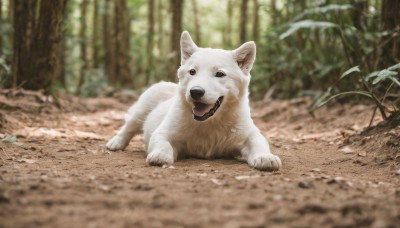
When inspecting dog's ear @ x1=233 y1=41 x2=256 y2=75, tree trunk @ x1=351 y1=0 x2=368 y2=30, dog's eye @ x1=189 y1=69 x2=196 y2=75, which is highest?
tree trunk @ x1=351 y1=0 x2=368 y2=30

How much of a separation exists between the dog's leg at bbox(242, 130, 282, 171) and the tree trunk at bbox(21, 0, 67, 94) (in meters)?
5.16

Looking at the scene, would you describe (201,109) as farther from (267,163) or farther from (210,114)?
(267,163)

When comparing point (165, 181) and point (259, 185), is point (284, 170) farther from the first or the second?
point (165, 181)

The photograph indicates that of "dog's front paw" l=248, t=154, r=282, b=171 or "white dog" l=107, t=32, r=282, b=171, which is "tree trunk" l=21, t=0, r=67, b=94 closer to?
"white dog" l=107, t=32, r=282, b=171

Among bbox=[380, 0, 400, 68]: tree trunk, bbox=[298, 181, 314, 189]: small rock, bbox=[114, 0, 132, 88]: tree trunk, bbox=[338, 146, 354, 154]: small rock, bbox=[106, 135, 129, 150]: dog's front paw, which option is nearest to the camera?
bbox=[298, 181, 314, 189]: small rock

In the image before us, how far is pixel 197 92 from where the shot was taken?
432cm

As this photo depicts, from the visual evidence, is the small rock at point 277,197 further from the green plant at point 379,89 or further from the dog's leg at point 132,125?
the dog's leg at point 132,125

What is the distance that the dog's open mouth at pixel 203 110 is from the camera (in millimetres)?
4508

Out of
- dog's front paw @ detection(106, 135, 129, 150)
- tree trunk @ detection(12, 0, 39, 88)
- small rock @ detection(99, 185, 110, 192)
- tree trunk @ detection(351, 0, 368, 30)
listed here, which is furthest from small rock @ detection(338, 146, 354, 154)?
tree trunk @ detection(12, 0, 39, 88)

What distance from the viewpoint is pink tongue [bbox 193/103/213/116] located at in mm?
4523

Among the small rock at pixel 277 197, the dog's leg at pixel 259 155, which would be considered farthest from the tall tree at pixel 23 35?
the small rock at pixel 277 197

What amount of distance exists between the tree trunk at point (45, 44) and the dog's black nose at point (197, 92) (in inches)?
199

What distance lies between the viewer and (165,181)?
3.38 m

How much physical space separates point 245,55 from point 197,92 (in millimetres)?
1044
